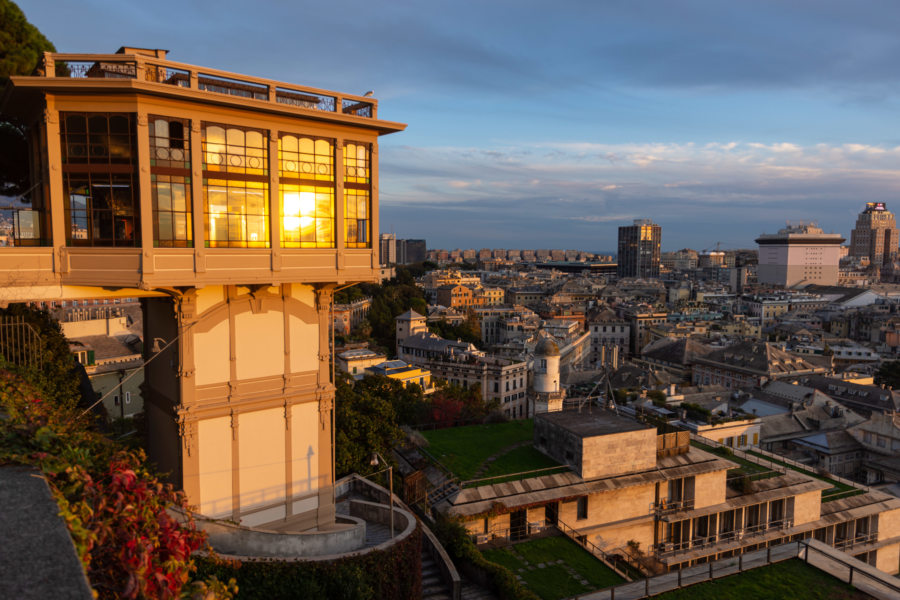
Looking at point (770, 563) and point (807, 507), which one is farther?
point (807, 507)

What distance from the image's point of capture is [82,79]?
10.9 metres

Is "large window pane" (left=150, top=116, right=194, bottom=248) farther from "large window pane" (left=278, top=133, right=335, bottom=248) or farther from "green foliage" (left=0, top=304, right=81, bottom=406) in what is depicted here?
"green foliage" (left=0, top=304, right=81, bottom=406)

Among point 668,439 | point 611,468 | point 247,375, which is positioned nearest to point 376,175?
point 247,375

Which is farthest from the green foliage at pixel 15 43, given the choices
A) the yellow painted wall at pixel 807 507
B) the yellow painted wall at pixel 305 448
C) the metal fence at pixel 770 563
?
the yellow painted wall at pixel 807 507

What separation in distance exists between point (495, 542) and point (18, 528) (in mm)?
17574

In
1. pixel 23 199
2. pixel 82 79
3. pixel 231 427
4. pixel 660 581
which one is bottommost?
pixel 660 581

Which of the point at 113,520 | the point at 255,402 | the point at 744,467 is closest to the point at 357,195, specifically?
the point at 255,402

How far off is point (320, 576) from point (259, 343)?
5.47 m

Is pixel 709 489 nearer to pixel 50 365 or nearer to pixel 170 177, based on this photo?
pixel 170 177

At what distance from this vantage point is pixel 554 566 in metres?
19.1

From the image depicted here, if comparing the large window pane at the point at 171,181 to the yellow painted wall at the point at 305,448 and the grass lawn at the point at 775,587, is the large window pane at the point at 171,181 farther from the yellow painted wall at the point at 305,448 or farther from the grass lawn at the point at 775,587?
the grass lawn at the point at 775,587

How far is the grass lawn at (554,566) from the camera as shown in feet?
57.7

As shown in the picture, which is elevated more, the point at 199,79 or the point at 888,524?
the point at 199,79

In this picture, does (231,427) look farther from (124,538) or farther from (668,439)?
(668,439)
